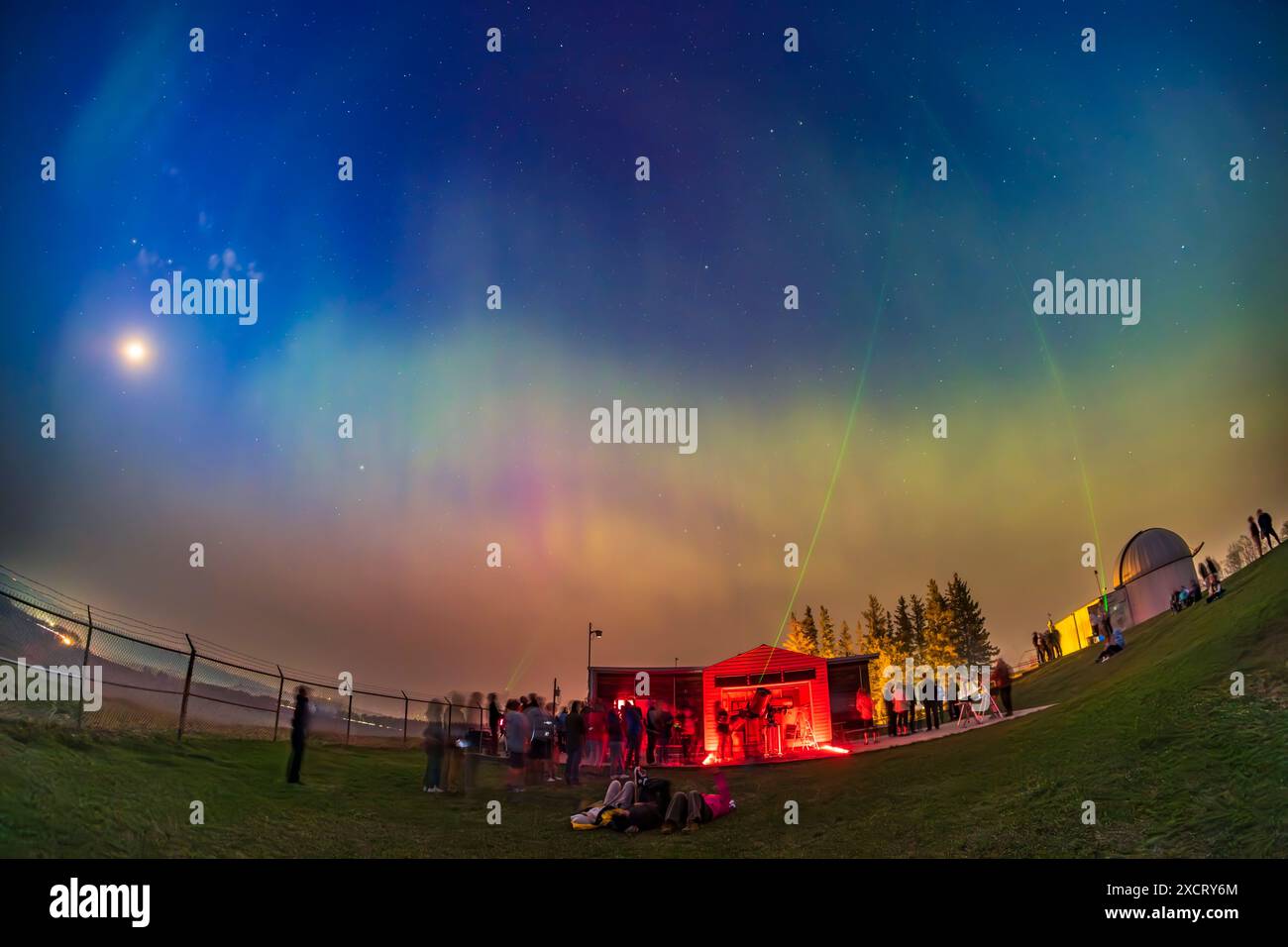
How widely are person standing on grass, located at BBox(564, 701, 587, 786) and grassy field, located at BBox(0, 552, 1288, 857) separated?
87 cm

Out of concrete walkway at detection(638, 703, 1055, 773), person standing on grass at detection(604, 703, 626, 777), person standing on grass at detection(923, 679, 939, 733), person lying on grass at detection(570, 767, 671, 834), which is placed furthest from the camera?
person standing on grass at detection(923, 679, 939, 733)

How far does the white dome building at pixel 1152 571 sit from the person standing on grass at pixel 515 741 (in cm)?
4418

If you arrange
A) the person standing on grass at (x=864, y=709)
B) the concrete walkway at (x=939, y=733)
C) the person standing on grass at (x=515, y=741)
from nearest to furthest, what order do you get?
the person standing on grass at (x=515, y=741), the concrete walkway at (x=939, y=733), the person standing on grass at (x=864, y=709)

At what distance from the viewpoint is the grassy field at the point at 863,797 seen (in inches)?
420

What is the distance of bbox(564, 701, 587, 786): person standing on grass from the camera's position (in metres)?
18.5

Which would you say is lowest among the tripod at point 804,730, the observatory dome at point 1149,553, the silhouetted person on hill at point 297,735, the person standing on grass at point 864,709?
the tripod at point 804,730

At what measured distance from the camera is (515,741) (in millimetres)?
18266

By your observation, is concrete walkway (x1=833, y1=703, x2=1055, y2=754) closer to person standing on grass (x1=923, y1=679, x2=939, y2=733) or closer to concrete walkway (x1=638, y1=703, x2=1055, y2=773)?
concrete walkway (x1=638, y1=703, x2=1055, y2=773)

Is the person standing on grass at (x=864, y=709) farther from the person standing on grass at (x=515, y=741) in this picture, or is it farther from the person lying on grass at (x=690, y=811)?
the person standing on grass at (x=515, y=741)

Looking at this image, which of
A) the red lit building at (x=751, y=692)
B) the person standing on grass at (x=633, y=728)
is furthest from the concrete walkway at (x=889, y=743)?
the red lit building at (x=751, y=692)

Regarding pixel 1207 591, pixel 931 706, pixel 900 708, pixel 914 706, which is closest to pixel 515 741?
pixel 900 708

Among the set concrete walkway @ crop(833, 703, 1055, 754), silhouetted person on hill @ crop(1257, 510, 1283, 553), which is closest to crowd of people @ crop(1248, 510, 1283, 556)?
silhouetted person on hill @ crop(1257, 510, 1283, 553)
